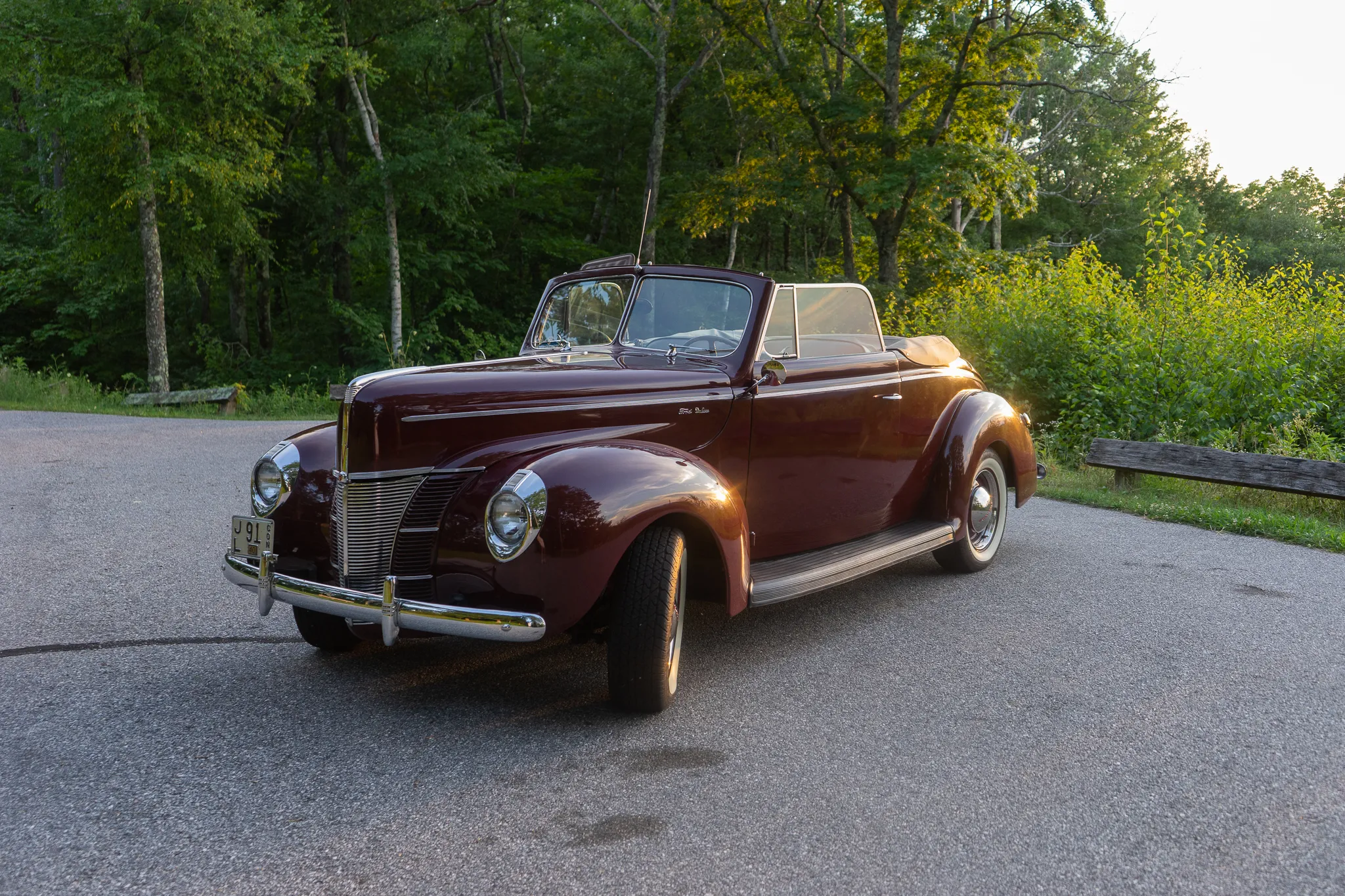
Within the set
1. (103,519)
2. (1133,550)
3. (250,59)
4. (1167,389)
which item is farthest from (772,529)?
(250,59)

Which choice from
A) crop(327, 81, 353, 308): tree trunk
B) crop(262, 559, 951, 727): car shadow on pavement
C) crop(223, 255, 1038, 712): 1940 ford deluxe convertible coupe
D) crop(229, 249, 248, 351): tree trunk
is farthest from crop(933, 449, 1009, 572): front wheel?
crop(229, 249, 248, 351): tree trunk

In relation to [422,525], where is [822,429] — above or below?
above

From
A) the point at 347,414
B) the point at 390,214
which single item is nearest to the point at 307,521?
the point at 347,414

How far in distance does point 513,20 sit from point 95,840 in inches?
1172

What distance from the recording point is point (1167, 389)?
431 inches

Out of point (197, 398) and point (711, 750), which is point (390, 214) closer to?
point (197, 398)

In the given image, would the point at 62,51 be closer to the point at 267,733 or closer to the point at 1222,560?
the point at 267,733

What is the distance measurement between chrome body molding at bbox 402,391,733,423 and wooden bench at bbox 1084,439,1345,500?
6141 millimetres

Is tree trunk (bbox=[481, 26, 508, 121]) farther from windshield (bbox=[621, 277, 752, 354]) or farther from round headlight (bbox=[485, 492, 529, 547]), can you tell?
round headlight (bbox=[485, 492, 529, 547])

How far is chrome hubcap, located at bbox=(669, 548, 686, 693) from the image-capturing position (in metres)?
3.65

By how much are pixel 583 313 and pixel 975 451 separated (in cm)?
245

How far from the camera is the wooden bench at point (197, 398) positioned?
17.0 meters

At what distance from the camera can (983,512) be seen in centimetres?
608

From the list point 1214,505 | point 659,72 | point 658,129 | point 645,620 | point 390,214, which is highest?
point 659,72
